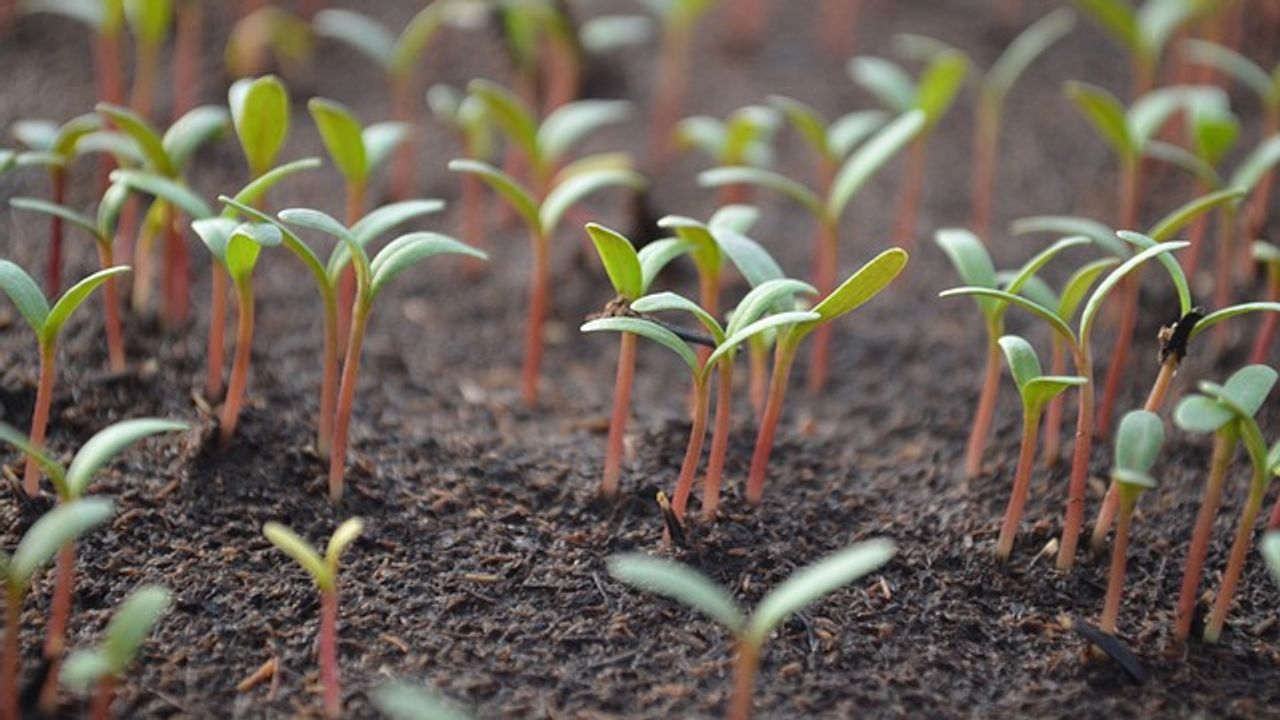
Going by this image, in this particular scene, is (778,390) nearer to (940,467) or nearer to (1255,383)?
(940,467)

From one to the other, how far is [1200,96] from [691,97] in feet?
4.16

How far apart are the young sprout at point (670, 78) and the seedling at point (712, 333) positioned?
127cm

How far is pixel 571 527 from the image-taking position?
1868 mm

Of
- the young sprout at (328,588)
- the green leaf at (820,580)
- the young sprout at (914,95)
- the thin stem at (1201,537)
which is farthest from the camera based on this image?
the young sprout at (914,95)

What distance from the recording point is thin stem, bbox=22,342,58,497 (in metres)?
1.70

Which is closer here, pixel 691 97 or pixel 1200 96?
pixel 1200 96

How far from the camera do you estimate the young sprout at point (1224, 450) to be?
147cm

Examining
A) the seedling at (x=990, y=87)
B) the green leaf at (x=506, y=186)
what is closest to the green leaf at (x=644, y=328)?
the green leaf at (x=506, y=186)

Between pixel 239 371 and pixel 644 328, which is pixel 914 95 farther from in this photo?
pixel 239 371

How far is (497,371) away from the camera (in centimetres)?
248

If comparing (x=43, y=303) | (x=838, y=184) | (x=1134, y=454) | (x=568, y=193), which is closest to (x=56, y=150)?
(x=43, y=303)

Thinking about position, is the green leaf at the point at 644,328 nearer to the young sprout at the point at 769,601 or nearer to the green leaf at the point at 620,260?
the green leaf at the point at 620,260

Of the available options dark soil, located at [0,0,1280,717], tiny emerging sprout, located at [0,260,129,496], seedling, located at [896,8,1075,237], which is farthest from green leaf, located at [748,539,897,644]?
seedling, located at [896,8,1075,237]

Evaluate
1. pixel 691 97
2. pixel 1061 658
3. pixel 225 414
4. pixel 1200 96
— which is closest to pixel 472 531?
pixel 225 414
